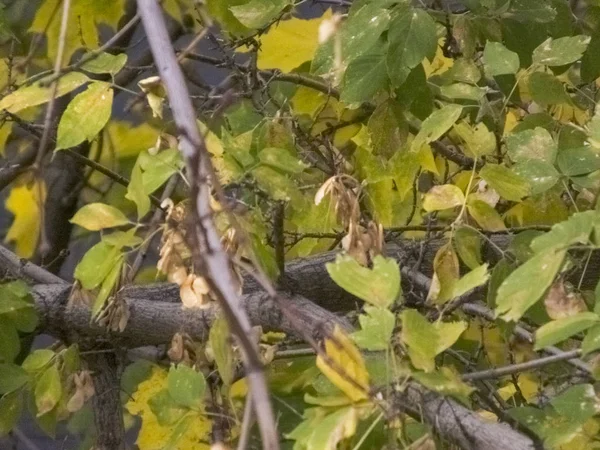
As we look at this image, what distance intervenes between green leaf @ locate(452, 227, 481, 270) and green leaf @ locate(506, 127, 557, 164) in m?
0.09

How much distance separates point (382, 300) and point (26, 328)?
0.59 m

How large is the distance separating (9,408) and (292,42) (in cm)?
61

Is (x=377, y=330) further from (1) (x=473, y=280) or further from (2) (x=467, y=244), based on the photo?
(2) (x=467, y=244)

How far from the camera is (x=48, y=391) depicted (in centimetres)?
96

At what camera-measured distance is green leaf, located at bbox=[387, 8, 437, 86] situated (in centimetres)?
81

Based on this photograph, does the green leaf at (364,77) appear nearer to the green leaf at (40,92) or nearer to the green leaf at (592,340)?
the green leaf at (40,92)

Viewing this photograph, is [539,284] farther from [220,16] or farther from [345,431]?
[220,16]

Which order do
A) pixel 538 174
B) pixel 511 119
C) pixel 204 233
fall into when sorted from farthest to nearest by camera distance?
1. pixel 511 119
2. pixel 538 174
3. pixel 204 233

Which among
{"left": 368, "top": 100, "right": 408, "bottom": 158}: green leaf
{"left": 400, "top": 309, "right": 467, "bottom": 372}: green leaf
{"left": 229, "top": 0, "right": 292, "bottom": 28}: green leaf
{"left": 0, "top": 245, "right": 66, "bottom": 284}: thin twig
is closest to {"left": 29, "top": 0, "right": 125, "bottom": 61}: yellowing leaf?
{"left": 0, "top": 245, "right": 66, "bottom": 284}: thin twig

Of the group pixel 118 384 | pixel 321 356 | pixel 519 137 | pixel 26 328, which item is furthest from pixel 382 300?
pixel 118 384

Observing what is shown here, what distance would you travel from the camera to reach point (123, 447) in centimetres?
122

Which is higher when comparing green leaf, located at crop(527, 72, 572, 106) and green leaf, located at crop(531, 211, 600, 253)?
green leaf, located at crop(531, 211, 600, 253)

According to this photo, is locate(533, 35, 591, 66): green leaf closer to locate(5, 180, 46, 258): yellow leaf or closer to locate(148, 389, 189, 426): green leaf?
locate(148, 389, 189, 426): green leaf

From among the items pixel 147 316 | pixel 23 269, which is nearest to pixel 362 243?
pixel 147 316
